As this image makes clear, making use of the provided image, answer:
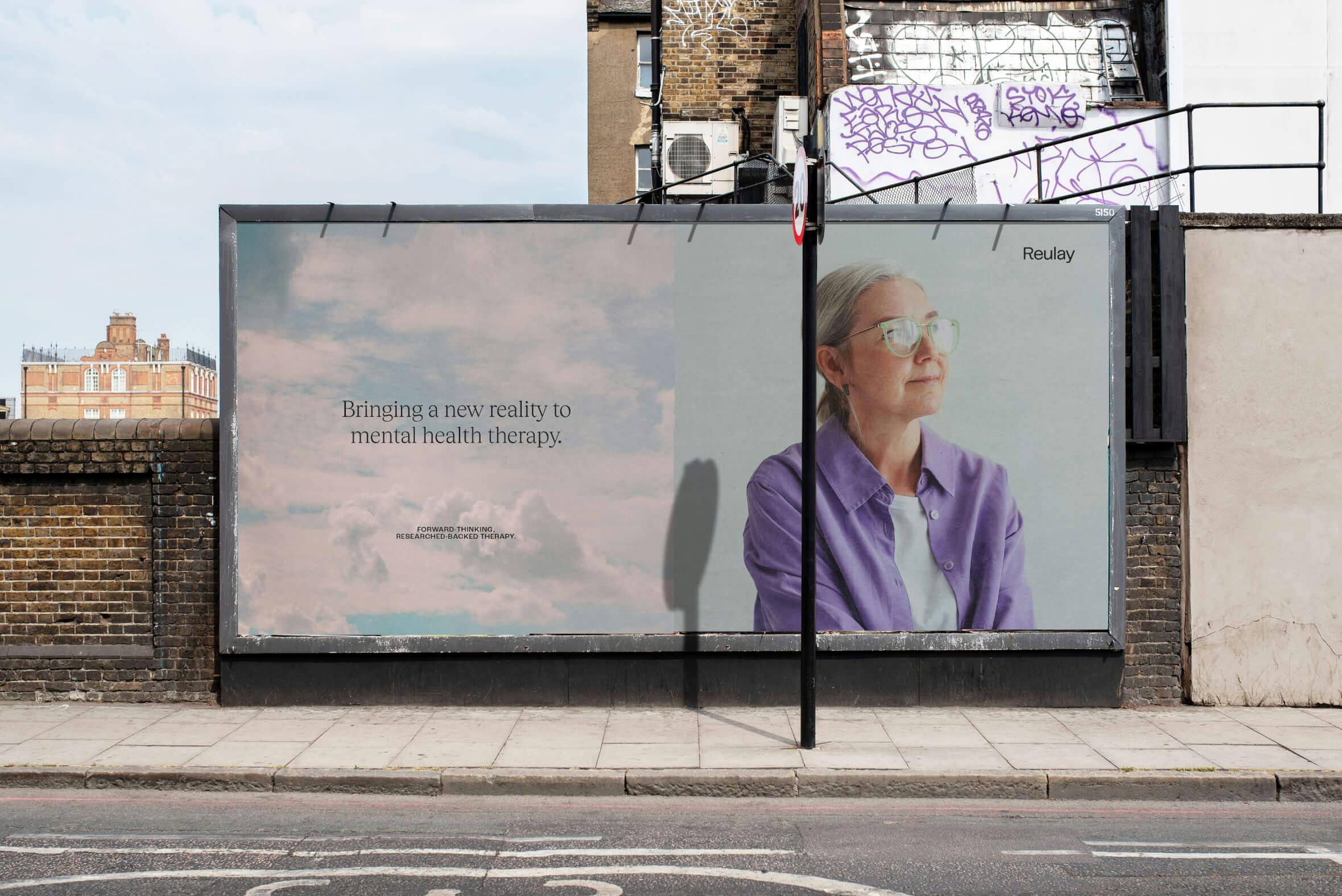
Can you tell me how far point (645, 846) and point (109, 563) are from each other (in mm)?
5687

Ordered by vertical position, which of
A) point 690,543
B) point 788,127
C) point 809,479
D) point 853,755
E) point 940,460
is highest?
point 788,127

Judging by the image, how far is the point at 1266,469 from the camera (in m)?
8.75

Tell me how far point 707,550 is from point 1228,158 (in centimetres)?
947

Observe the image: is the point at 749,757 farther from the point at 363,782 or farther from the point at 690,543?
the point at 363,782

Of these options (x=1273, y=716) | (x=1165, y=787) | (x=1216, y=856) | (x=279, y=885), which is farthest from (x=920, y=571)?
(x=279, y=885)

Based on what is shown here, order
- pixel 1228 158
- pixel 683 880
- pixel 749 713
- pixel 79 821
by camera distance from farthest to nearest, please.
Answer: pixel 1228 158 → pixel 749 713 → pixel 79 821 → pixel 683 880

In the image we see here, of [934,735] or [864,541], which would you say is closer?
[934,735]

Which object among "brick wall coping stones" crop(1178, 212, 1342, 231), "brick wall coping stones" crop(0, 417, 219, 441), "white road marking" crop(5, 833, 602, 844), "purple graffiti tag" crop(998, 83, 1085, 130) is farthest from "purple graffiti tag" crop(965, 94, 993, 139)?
"white road marking" crop(5, 833, 602, 844)

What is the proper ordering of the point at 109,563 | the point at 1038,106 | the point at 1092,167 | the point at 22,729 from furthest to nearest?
the point at 1038,106 → the point at 1092,167 → the point at 109,563 → the point at 22,729

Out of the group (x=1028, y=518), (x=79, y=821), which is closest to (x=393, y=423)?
(x=79, y=821)

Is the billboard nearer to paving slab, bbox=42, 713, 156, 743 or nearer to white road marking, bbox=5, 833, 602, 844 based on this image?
paving slab, bbox=42, 713, 156, 743

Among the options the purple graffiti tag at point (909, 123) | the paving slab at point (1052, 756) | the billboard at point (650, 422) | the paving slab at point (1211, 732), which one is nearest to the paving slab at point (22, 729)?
the billboard at point (650, 422)

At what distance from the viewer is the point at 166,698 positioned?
887 centimetres

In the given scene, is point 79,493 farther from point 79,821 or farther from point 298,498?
point 79,821
